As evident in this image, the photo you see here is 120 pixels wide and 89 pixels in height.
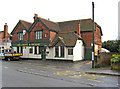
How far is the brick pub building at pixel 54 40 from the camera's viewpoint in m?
24.9

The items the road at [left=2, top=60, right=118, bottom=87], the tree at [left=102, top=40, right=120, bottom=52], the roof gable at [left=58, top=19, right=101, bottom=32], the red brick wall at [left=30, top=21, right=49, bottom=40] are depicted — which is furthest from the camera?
the tree at [left=102, top=40, right=120, bottom=52]

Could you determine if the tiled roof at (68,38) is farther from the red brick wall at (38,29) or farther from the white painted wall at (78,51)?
the red brick wall at (38,29)

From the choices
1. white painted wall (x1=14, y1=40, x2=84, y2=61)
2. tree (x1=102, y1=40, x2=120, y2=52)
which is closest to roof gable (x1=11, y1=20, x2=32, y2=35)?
white painted wall (x1=14, y1=40, x2=84, y2=61)

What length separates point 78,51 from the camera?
1013 inches

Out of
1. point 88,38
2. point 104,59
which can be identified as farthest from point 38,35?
point 104,59

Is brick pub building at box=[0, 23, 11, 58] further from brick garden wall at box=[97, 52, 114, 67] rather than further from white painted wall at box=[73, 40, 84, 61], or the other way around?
brick garden wall at box=[97, 52, 114, 67]

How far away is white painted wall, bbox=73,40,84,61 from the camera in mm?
24575

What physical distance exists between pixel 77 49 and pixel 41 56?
793 centimetres

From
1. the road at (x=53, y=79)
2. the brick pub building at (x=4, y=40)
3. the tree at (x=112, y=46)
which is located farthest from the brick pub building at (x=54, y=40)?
the road at (x=53, y=79)

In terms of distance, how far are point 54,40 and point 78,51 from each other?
537 cm

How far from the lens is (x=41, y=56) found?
28.2 m

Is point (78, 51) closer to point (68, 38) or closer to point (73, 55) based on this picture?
point (73, 55)

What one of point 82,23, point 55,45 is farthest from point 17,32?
point 82,23

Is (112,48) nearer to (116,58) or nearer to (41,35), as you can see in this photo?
(41,35)
